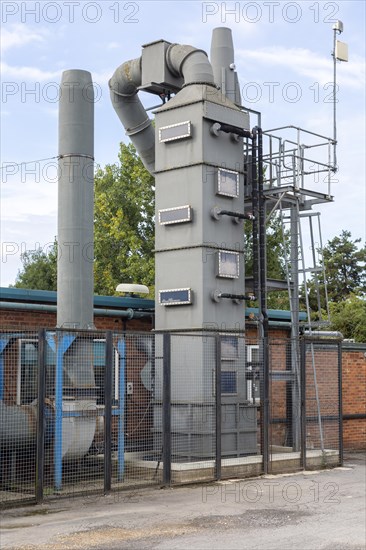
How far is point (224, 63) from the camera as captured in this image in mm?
18828

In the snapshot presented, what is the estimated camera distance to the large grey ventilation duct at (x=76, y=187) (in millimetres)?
15742

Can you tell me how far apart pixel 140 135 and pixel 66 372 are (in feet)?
23.3

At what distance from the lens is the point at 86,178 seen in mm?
16156

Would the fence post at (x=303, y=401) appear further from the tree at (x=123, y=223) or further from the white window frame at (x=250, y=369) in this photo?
the tree at (x=123, y=223)

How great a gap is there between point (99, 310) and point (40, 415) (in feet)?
15.6

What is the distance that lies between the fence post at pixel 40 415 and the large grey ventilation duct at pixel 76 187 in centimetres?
308

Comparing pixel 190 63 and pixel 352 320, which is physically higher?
pixel 190 63

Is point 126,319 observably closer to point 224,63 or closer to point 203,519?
point 224,63

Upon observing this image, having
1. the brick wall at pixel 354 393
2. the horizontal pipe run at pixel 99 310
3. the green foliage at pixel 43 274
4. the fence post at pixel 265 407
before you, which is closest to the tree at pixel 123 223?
the green foliage at pixel 43 274

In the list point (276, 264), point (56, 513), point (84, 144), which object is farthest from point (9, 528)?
A: point (276, 264)

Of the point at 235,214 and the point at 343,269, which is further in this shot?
the point at 343,269

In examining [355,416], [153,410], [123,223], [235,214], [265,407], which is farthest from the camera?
[123,223]

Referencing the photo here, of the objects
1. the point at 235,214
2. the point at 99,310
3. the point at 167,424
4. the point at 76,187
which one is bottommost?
the point at 167,424

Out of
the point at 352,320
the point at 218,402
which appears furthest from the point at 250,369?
the point at 352,320
